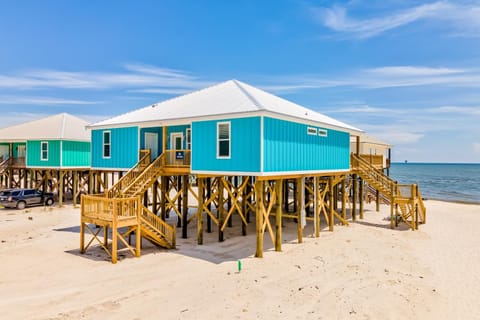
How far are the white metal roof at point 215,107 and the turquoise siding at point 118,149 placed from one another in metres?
0.60

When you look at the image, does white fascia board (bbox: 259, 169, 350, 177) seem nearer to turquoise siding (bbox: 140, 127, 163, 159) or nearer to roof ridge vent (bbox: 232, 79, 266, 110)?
roof ridge vent (bbox: 232, 79, 266, 110)

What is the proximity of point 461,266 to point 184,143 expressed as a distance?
Answer: 14.9 meters

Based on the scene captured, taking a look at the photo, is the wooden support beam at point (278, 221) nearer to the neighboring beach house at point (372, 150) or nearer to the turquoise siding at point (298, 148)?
the turquoise siding at point (298, 148)

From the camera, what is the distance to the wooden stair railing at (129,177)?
17.0 m

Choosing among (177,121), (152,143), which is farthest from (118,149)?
(177,121)

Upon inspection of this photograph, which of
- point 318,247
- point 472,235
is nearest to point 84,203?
point 318,247

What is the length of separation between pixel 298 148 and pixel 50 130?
25.7m

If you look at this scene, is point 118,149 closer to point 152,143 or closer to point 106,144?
point 106,144

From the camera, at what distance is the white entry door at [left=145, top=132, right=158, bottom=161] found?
2117cm

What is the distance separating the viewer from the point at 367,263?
1533cm

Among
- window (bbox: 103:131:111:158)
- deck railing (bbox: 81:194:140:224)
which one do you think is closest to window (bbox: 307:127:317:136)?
deck railing (bbox: 81:194:140:224)

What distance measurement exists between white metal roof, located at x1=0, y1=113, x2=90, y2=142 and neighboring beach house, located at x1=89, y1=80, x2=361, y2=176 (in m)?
11.0

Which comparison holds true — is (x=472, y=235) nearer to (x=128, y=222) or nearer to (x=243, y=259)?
(x=243, y=259)

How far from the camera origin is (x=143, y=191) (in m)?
17.4
